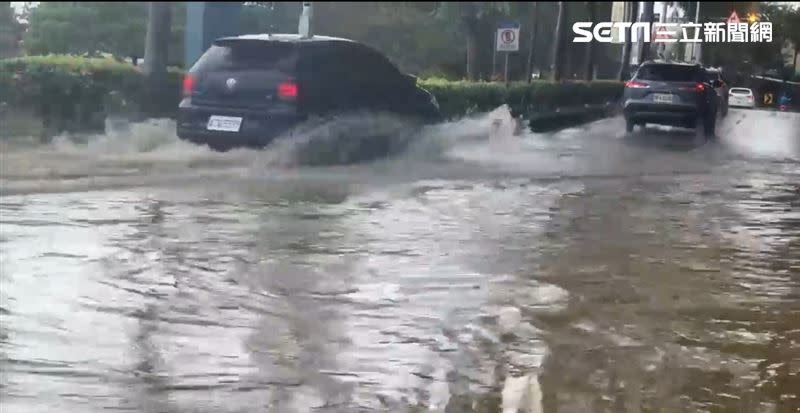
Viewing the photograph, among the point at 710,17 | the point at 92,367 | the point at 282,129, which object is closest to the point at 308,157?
the point at 282,129

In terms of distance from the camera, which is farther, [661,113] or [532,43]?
[661,113]

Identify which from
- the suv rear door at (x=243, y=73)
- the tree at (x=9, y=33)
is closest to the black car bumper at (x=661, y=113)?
the suv rear door at (x=243, y=73)

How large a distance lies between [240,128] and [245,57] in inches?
24.4

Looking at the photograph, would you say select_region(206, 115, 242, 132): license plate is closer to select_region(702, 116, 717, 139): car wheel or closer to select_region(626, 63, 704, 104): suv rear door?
select_region(626, 63, 704, 104): suv rear door

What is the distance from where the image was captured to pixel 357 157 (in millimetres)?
9633

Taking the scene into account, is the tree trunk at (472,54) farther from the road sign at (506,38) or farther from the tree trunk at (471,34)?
the road sign at (506,38)

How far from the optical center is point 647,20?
27.1 ft

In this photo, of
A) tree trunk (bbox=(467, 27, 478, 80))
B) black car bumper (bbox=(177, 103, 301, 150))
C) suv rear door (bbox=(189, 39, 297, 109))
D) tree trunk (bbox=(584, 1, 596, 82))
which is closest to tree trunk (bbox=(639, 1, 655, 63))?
tree trunk (bbox=(584, 1, 596, 82))

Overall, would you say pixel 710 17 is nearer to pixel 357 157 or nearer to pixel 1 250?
pixel 357 157

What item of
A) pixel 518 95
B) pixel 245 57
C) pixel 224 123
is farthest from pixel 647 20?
pixel 224 123

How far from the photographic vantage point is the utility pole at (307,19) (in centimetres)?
832

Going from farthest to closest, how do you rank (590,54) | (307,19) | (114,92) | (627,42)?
(114,92), (307,19), (627,42), (590,54)

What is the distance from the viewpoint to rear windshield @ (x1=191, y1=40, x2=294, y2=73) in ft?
29.1

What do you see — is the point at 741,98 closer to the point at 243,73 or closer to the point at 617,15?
the point at 617,15
